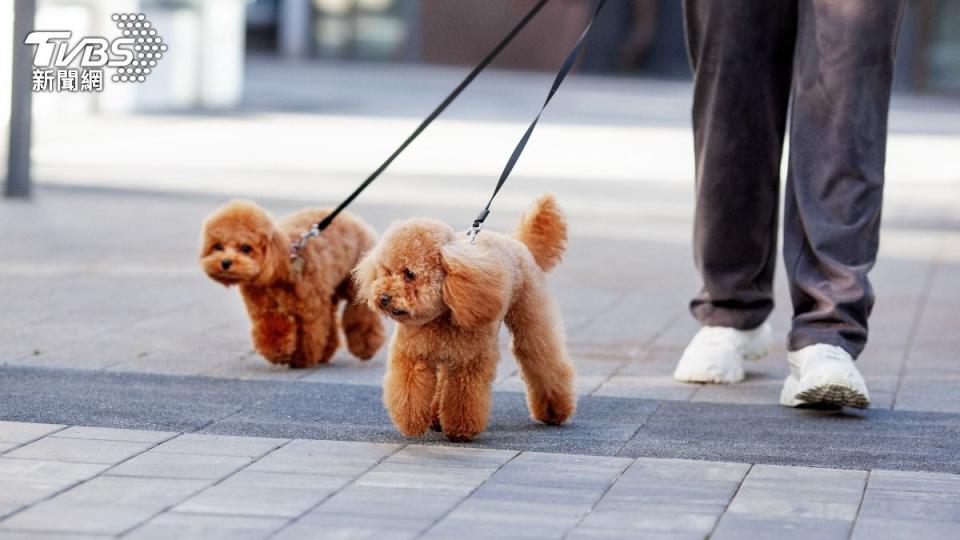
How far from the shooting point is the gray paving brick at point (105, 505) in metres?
3.33

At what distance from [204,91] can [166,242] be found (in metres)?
11.8

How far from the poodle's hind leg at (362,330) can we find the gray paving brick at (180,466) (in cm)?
155

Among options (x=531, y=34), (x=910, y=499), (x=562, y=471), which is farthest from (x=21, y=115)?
(x=531, y=34)

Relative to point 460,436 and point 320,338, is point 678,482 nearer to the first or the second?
point 460,436

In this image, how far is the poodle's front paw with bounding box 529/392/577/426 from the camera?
4465mm

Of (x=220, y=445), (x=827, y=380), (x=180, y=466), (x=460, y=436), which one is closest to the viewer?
(x=180, y=466)

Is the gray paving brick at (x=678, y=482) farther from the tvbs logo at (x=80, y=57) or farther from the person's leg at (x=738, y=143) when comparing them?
the tvbs logo at (x=80, y=57)

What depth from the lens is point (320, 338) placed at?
5.36 meters

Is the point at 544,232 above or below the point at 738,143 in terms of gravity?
below

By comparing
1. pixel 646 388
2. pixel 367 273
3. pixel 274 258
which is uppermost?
pixel 367 273

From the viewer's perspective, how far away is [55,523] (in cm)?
334

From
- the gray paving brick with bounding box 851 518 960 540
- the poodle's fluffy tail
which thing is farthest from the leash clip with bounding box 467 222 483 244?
the gray paving brick with bounding box 851 518 960 540

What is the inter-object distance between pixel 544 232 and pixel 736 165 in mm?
996

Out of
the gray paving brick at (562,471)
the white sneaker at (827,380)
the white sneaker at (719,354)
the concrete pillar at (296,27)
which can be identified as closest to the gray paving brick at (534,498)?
the gray paving brick at (562,471)
